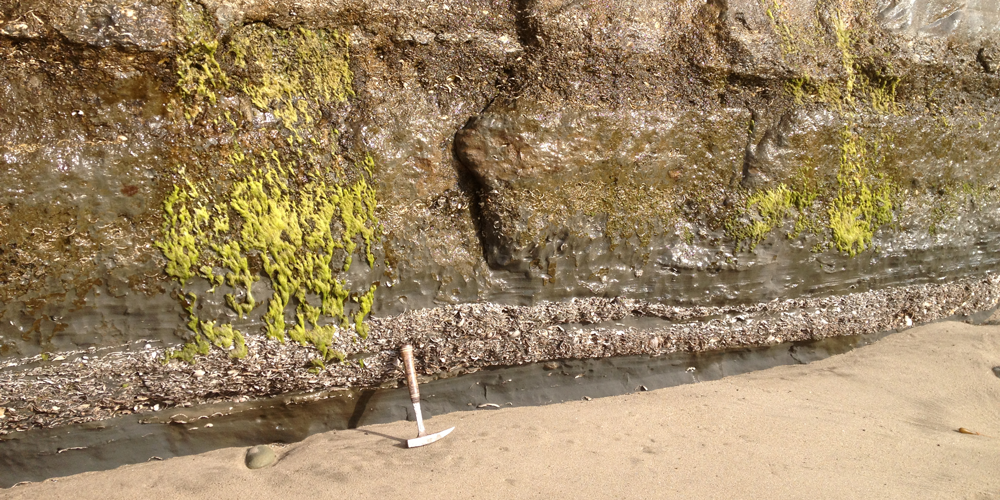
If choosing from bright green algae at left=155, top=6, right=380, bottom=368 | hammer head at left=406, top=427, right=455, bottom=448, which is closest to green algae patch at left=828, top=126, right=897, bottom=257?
hammer head at left=406, top=427, right=455, bottom=448

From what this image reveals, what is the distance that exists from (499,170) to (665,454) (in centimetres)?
139

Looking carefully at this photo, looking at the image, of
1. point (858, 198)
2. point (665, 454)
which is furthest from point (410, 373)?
point (858, 198)

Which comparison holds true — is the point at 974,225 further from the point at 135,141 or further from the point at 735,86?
the point at 135,141

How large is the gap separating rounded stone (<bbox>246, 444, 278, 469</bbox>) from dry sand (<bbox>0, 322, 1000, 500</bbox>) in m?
0.03

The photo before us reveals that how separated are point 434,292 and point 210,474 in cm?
115

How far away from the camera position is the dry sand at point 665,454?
7.62ft

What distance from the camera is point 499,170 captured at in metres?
2.81

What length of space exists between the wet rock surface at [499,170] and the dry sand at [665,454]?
0.90 feet

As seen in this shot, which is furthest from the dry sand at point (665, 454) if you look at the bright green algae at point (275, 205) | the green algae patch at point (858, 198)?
the green algae patch at point (858, 198)

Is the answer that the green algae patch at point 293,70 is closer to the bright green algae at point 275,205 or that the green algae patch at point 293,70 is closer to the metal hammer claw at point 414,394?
the bright green algae at point 275,205

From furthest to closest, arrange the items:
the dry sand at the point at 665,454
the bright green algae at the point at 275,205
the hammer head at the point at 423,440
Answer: the hammer head at the point at 423,440, the bright green algae at the point at 275,205, the dry sand at the point at 665,454

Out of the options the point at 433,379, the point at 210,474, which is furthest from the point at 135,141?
the point at 433,379

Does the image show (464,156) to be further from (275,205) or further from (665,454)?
(665,454)

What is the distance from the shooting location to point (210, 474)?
244cm
